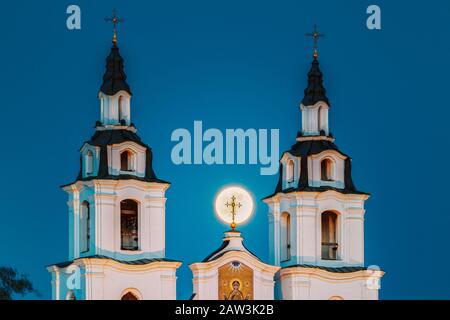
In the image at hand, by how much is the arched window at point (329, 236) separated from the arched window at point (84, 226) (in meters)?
7.23

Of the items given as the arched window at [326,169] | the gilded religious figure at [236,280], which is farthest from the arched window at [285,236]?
the gilded religious figure at [236,280]

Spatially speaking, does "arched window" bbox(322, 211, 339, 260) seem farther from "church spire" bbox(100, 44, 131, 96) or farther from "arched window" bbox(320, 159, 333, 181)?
"church spire" bbox(100, 44, 131, 96)

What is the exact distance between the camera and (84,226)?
2788 inches

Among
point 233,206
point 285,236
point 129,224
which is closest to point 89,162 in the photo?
point 129,224

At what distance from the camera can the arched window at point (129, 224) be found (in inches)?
2781

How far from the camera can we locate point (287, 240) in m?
72.5

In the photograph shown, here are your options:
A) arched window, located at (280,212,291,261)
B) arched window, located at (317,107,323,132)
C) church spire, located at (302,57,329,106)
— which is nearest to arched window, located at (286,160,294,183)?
arched window, located at (280,212,291,261)

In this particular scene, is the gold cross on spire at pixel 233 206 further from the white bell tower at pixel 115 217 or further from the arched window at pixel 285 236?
the arched window at pixel 285 236
